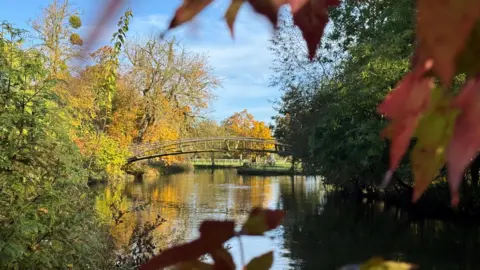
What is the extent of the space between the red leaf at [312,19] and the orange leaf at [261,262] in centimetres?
14

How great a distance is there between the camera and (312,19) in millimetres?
310

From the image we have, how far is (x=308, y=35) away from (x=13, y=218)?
111 inches

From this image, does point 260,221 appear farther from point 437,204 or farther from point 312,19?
point 437,204

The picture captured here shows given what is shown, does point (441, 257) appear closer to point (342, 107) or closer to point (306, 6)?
point (342, 107)

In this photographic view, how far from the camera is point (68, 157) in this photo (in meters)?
3.24

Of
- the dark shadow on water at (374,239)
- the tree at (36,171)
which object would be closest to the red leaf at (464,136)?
the tree at (36,171)

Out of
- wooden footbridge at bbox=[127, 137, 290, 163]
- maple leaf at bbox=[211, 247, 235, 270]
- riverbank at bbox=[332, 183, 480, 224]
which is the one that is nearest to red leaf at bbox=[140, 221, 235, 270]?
maple leaf at bbox=[211, 247, 235, 270]

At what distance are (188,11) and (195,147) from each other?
2489 centimetres

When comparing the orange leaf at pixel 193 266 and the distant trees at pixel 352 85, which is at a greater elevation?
the distant trees at pixel 352 85

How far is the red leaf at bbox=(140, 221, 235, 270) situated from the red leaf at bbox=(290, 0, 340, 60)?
0.13 meters

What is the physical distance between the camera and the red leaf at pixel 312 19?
30 cm

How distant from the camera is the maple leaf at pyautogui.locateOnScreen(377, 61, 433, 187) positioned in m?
0.20

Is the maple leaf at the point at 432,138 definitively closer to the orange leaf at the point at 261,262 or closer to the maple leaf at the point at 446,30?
the maple leaf at the point at 446,30

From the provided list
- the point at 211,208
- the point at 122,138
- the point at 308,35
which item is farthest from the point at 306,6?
the point at 122,138
